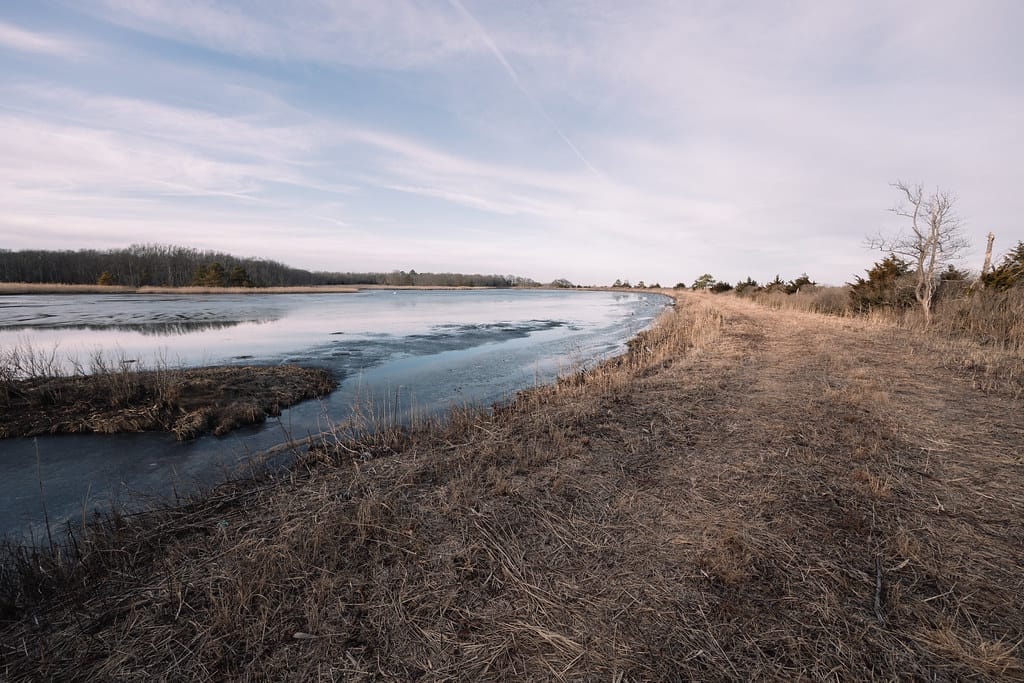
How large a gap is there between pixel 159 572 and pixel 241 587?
98cm

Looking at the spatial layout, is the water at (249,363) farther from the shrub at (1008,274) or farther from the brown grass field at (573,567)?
the shrub at (1008,274)

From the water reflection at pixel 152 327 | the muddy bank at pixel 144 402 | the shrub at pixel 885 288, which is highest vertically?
the shrub at pixel 885 288

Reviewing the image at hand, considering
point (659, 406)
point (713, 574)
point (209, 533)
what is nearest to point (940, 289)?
point (659, 406)

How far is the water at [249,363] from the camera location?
19.5 feet

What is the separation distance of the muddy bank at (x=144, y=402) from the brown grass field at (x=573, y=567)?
426cm

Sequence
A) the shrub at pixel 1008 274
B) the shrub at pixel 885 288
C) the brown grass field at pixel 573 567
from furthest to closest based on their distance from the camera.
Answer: the shrub at pixel 885 288, the shrub at pixel 1008 274, the brown grass field at pixel 573 567

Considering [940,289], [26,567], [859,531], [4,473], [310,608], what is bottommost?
[4,473]

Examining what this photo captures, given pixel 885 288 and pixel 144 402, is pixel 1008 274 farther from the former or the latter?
pixel 144 402

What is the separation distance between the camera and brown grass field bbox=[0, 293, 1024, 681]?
7.71 ft

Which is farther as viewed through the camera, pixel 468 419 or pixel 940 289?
pixel 940 289

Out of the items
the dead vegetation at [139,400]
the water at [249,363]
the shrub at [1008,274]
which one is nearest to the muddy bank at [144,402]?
the dead vegetation at [139,400]

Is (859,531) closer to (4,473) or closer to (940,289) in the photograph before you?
(4,473)

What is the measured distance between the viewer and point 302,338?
19.8 metres

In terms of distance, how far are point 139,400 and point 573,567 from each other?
35.3ft
